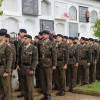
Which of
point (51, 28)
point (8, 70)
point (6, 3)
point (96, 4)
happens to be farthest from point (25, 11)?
point (8, 70)

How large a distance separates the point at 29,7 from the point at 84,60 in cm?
806

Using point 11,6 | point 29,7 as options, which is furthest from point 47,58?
point 29,7

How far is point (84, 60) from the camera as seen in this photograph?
33.1ft

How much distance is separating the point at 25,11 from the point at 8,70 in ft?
36.3

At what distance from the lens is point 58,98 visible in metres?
7.85

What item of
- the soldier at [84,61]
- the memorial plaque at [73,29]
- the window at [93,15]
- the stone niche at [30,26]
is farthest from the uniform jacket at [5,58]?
the window at [93,15]

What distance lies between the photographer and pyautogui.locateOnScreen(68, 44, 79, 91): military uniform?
909 centimetres

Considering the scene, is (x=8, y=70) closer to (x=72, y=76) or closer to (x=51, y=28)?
(x=72, y=76)

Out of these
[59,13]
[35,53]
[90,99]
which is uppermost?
[59,13]

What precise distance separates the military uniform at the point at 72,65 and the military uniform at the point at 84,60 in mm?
798

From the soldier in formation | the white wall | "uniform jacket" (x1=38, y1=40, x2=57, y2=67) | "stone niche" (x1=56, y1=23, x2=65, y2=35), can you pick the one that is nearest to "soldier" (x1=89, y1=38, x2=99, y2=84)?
the soldier in formation

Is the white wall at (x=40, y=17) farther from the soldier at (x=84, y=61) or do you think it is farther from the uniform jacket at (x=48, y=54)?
the uniform jacket at (x=48, y=54)

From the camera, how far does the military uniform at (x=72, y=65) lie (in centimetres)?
909

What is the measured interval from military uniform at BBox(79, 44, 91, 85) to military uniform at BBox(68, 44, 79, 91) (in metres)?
0.80
